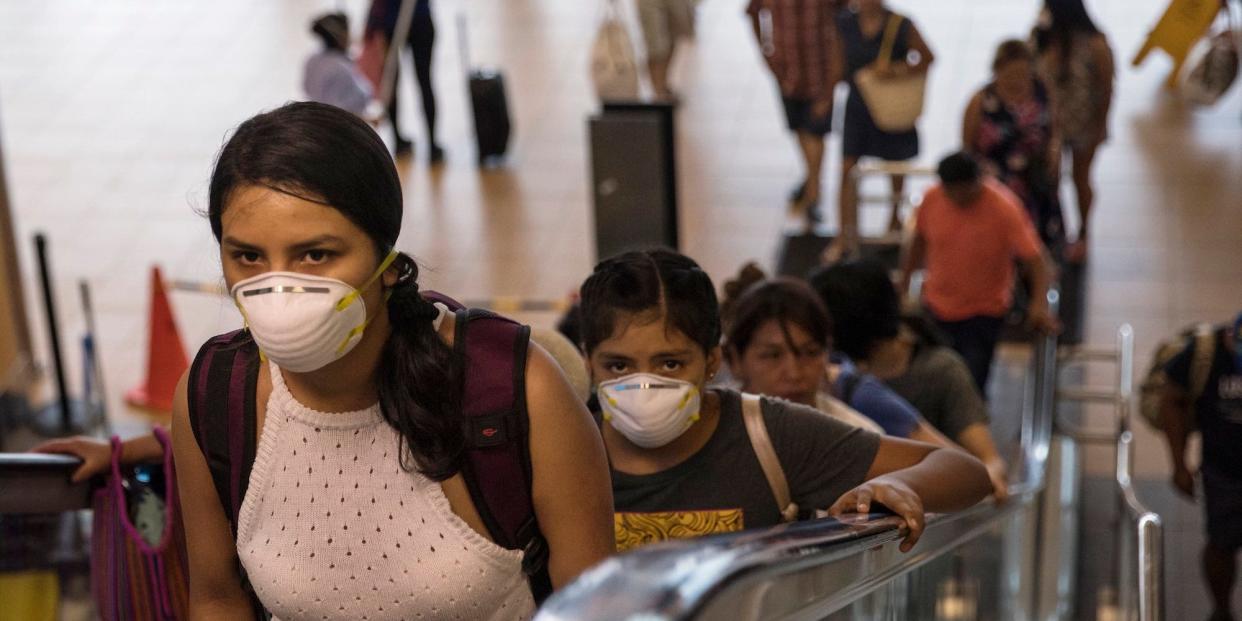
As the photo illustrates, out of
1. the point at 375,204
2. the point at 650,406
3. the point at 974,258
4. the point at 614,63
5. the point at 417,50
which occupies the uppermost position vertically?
the point at 417,50

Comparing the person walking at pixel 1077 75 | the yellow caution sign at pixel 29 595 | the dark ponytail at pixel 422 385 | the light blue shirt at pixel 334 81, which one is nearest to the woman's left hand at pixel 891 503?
the dark ponytail at pixel 422 385

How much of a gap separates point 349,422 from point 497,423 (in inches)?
9.3

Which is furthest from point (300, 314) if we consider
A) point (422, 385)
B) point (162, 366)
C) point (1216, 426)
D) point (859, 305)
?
point (162, 366)

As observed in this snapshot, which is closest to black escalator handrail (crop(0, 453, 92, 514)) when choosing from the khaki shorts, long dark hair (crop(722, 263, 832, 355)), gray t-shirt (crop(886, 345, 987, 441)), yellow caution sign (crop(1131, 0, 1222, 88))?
long dark hair (crop(722, 263, 832, 355))

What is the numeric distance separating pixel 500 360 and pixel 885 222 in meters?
9.05

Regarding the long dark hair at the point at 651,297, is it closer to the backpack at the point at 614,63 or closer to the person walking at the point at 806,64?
the backpack at the point at 614,63

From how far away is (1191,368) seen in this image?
21.8 feet

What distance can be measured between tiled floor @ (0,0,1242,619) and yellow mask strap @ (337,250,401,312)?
19.6 feet

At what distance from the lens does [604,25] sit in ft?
34.1

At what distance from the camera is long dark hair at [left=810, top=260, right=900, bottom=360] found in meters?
5.48

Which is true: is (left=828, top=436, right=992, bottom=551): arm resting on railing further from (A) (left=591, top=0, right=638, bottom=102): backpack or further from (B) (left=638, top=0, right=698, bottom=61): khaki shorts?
(B) (left=638, top=0, right=698, bottom=61): khaki shorts

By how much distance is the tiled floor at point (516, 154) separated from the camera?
10.4m

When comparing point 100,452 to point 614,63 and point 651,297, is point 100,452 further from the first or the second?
point 614,63

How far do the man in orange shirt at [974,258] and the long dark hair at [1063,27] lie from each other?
1.99 metres
